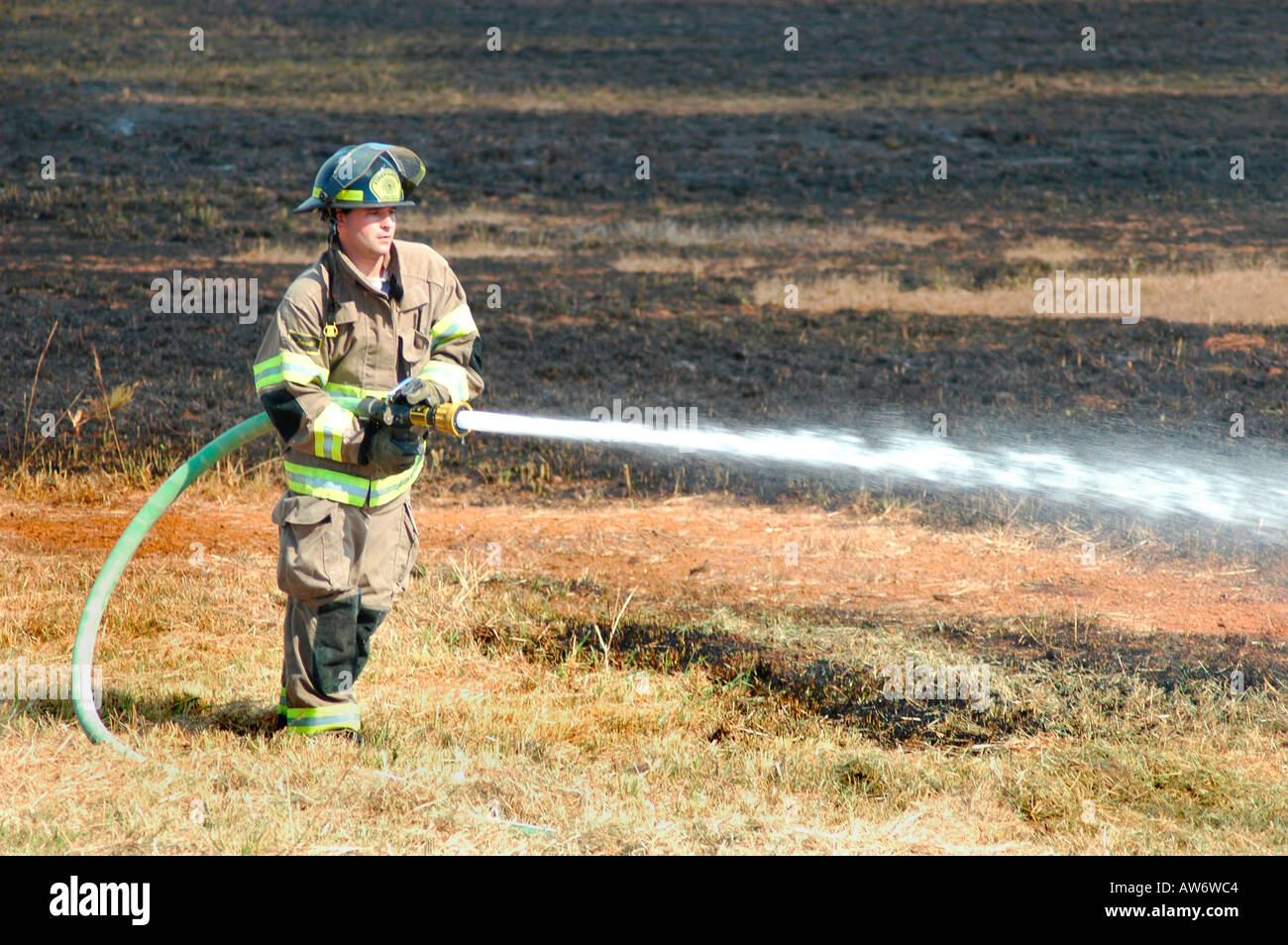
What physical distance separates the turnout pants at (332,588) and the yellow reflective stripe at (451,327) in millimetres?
529

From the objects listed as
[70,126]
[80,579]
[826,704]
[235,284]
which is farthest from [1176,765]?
[70,126]

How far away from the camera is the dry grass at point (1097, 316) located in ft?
43.9

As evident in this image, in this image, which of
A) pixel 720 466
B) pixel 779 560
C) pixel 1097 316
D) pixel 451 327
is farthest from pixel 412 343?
pixel 1097 316

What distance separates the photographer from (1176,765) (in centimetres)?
443

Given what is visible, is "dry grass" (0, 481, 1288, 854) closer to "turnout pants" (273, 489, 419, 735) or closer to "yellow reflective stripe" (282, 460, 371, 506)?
A: "turnout pants" (273, 489, 419, 735)

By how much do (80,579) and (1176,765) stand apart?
184 inches

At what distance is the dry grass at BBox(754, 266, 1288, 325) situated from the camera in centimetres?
1339

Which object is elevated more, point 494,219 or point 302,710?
point 494,219

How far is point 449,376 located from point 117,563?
135cm

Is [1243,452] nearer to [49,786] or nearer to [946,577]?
[946,577]

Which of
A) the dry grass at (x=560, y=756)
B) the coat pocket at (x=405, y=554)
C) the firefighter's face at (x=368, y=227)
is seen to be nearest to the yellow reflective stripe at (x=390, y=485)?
the coat pocket at (x=405, y=554)

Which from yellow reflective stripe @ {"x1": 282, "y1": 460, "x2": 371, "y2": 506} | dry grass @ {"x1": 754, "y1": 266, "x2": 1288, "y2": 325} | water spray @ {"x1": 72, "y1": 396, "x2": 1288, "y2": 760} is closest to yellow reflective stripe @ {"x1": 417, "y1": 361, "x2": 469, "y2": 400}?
yellow reflective stripe @ {"x1": 282, "y1": 460, "x2": 371, "y2": 506}

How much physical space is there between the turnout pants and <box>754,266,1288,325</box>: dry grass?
9.97 meters

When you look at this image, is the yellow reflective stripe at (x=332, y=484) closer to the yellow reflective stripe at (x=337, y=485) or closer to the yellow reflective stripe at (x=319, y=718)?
the yellow reflective stripe at (x=337, y=485)
